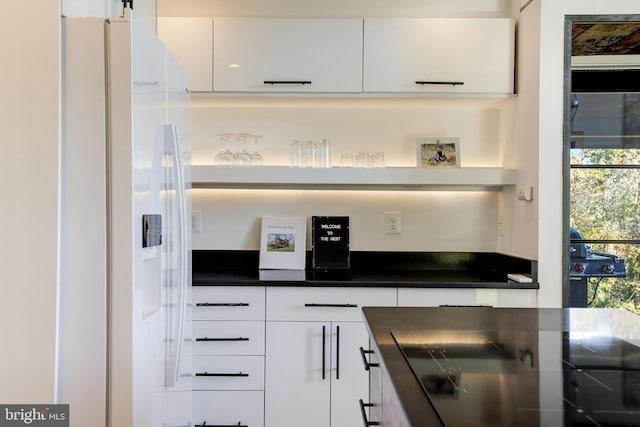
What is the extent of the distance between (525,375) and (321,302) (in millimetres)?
1359

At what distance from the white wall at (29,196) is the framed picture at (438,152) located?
1.97m

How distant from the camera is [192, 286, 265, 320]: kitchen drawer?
2150 millimetres

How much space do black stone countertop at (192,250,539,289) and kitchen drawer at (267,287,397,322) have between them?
0.12 feet

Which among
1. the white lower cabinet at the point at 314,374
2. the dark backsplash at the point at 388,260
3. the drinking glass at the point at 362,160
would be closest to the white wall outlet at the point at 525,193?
the dark backsplash at the point at 388,260

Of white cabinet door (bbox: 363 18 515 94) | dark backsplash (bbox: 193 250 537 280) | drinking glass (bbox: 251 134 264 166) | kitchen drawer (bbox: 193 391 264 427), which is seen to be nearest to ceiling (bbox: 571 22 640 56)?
white cabinet door (bbox: 363 18 515 94)

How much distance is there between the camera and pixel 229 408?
2164mm

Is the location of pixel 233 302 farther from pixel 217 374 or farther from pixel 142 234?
pixel 142 234

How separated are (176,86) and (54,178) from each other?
→ 602 millimetres

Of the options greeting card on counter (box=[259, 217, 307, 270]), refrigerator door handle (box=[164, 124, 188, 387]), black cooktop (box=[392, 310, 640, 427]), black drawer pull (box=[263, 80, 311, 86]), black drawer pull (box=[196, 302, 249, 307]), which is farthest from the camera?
greeting card on counter (box=[259, 217, 307, 270])

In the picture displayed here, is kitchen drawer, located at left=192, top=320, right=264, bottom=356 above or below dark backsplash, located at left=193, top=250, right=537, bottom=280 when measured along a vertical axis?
below

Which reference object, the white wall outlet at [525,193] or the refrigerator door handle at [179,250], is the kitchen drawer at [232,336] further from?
the white wall outlet at [525,193]

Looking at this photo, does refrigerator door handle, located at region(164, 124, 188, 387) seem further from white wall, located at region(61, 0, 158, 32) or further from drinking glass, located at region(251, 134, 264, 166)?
drinking glass, located at region(251, 134, 264, 166)

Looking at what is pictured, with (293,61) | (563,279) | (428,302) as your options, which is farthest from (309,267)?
(563,279)

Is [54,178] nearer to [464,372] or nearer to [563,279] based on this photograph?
[464,372]
